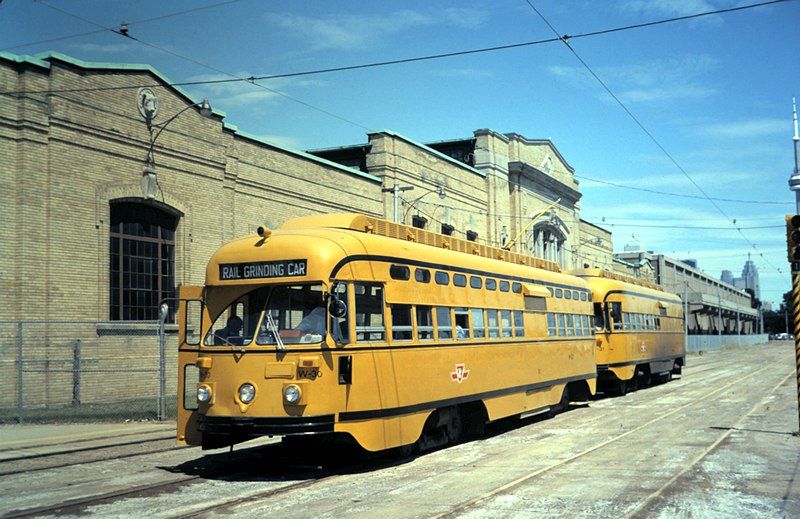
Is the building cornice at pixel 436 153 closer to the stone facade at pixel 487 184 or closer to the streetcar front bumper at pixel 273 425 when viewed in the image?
the stone facade at pixel 487 184

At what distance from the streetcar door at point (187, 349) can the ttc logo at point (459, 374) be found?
3.95m

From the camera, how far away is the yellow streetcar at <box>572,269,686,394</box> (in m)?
24.4

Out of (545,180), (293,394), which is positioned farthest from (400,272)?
(545,180)

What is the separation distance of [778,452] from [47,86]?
17480 mm

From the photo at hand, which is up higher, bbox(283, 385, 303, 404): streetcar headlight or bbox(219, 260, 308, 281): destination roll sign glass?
bbox(219, 260, 308, 281): destination roll sign glass

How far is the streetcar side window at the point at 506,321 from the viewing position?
1526 cm

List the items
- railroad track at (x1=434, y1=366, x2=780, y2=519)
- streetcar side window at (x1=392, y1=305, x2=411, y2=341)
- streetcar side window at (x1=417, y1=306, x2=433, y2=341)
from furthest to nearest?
streetcar side window at (x1=417, y1=306, x2=433, y2=341) → streetcar side window at (x1=392, y1=305, x2=411, y2=341) → railroad track at (x1=434, y1=366, x2=780, y2=519)

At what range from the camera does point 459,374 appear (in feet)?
43.3

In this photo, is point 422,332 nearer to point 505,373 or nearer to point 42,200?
point 505,373

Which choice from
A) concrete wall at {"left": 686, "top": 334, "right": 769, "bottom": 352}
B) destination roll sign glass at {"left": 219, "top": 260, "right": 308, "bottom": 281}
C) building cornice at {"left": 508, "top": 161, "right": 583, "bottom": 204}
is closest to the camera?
destination roll sign glass at {"left": 219, "top": 260, "right": 308, "bottom": 281}

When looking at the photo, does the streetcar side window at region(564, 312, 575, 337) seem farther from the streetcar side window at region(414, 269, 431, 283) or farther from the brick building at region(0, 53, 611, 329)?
the brick building at region(0, 53, 611, 329)

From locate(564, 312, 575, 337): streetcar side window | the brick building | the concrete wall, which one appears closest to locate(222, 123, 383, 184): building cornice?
the brick building

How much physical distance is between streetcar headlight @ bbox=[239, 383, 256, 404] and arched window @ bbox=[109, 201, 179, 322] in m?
12.7

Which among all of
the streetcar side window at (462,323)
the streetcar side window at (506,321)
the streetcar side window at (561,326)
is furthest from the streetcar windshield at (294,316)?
the streetcar side window at (561,326)
